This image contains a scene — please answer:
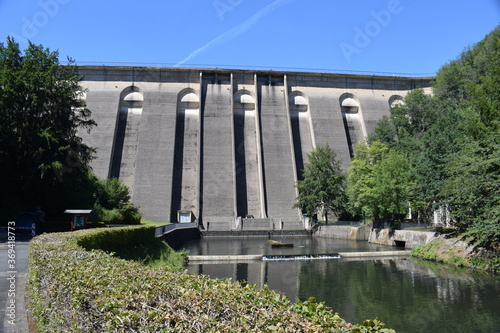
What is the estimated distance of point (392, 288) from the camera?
13688 millimetres

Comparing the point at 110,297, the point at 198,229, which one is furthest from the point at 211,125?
the point at 110,297

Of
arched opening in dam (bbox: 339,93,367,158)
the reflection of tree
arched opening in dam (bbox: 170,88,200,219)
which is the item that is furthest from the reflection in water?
arched opening in dam (bbox: 339,93,367,158)

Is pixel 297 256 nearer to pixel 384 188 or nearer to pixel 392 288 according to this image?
pixel 392 288

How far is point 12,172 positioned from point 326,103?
38.5m

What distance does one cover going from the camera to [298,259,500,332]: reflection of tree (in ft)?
32.4

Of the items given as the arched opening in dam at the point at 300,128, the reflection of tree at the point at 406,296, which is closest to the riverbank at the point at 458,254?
the reflection of tree at the point at 406,296

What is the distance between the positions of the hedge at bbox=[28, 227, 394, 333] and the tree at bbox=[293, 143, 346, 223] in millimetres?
32582

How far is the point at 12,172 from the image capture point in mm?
24125

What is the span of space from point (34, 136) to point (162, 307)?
24.3 metres

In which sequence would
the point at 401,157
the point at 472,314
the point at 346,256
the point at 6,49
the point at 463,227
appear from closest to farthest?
the point at 472,314, the point at 463,227, the point at 346,256, the point at 6,49, the point at 401,157

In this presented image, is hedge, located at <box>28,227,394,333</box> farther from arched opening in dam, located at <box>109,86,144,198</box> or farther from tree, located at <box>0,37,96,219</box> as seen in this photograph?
arched opening in dam, located at <box>109,86,144,198</box>

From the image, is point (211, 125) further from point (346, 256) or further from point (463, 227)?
point (463, 227)

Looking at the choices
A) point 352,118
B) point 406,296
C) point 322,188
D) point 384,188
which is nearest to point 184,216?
point 322,188

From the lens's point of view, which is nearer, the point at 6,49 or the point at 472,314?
the point at 472,314
